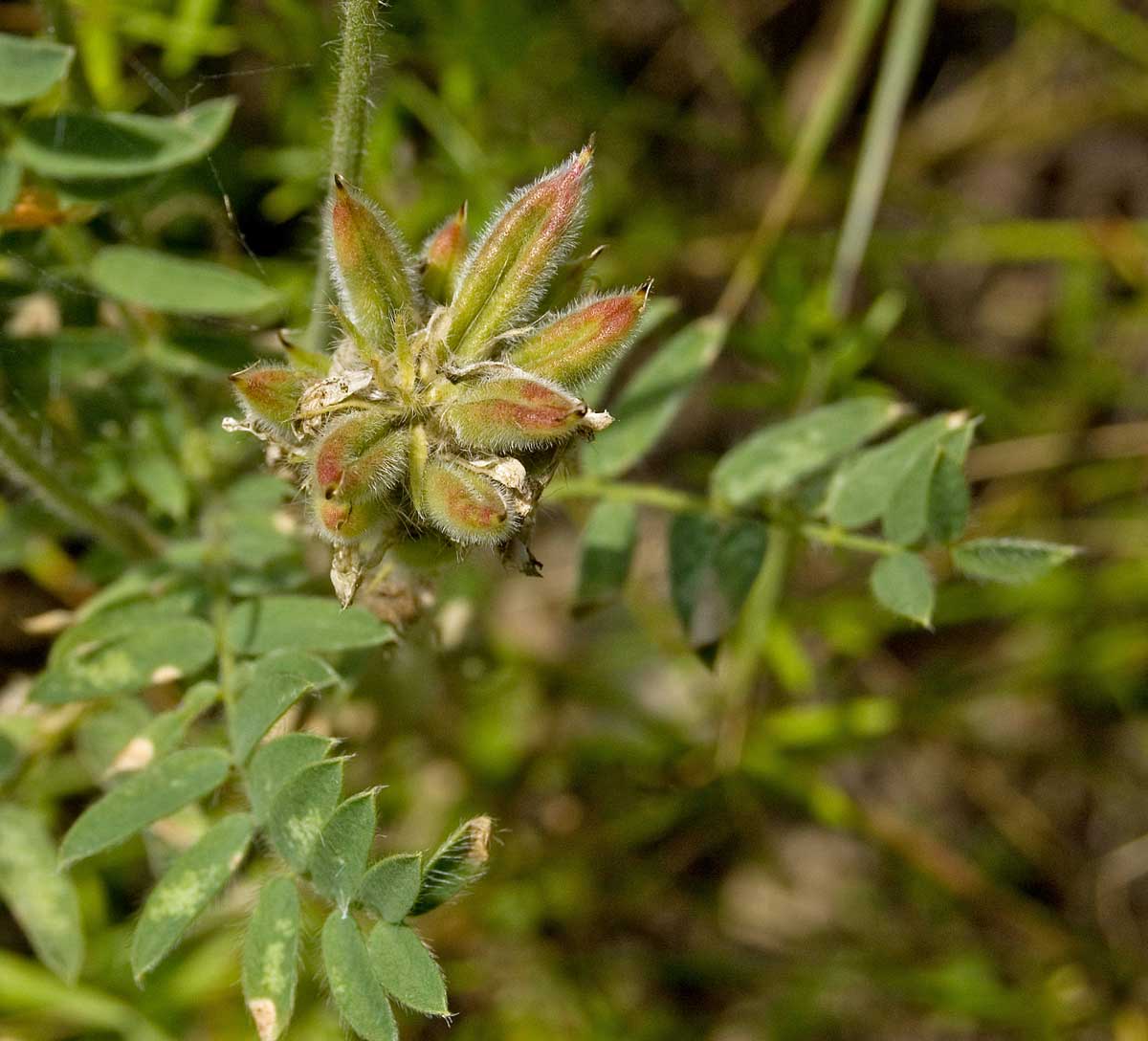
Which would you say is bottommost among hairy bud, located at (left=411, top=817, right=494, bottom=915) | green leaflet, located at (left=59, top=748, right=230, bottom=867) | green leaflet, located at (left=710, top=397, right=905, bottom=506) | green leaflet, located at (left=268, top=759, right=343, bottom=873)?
green leaflet, located at (left=710, top=397, right=905, bottom=506)

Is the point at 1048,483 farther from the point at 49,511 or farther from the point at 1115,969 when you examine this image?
the point at 49,511

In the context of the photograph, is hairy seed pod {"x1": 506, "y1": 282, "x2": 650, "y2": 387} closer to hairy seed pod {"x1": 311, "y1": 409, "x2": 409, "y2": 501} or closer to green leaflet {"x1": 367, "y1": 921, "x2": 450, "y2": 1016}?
hairy seed pod {"x1": 311, "y1": 409, "x2": 409, "y2": 501}

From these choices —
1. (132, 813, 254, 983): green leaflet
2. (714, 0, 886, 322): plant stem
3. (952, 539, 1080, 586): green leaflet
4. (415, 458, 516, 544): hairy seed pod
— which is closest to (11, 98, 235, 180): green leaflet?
(415, 458, 516, 544): hairy seed pod

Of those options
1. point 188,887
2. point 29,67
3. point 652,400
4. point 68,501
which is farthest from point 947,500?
point 29,67

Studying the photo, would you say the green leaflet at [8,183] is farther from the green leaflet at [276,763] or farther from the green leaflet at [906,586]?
the green leaflet at [906,586]

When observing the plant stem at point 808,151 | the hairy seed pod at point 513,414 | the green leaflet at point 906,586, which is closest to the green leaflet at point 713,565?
the green leaflet at point 906,586

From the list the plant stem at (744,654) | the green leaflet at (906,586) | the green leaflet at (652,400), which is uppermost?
the green leaflet at (652,400)
